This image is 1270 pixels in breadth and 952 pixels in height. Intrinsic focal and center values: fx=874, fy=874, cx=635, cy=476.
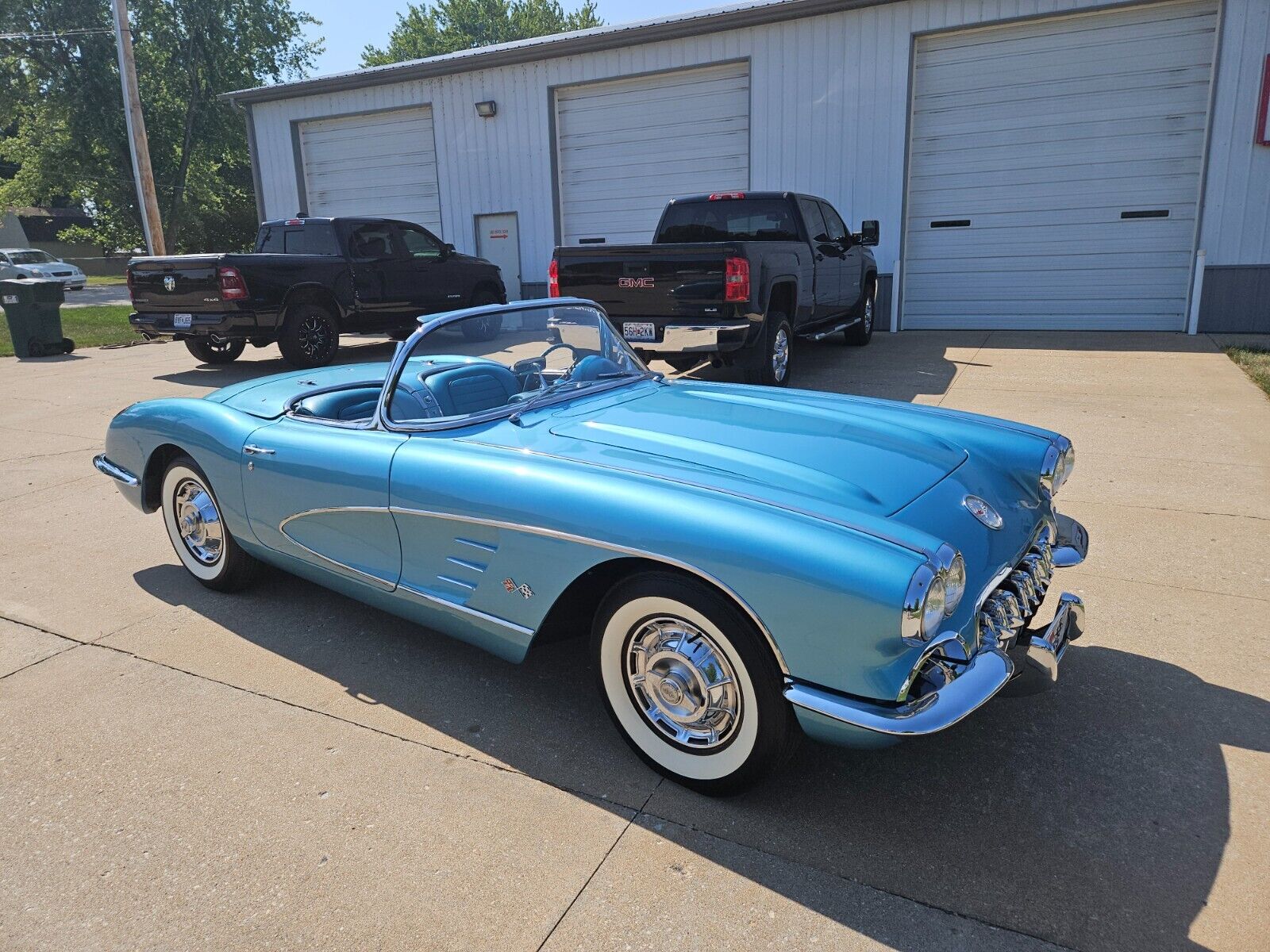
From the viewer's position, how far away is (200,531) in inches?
162

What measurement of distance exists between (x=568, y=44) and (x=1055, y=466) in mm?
13482

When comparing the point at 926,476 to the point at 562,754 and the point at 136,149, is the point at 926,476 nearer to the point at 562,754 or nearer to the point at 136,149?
the point at 562,754

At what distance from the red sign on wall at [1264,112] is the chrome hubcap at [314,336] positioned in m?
11.8

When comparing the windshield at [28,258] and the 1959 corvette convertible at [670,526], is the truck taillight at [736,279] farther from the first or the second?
the windshield at [28,258]

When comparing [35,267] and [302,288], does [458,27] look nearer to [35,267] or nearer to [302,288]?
[35,267]

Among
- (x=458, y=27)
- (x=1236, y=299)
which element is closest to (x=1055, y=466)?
(x=1236, y=299)

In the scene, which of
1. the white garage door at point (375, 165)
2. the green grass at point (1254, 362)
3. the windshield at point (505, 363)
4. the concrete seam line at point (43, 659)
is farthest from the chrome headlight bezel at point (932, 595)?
the white garage door at point (375, 165)

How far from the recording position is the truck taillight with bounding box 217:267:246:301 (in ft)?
31.8

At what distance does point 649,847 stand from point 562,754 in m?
0.53

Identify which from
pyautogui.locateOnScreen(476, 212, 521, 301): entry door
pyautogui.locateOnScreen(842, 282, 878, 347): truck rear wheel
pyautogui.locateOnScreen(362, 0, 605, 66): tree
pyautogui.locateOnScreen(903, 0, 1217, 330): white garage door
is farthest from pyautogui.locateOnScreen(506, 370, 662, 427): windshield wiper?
pyautogui.locateOnScreen(362, 0, 605, 66): tree

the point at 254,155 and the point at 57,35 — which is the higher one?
the point at 57,35

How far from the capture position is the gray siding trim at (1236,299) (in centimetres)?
1134

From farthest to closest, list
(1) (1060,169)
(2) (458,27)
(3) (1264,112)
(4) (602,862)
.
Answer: (2) (458,27) < (1) (1060,169) < (3) (1264,112) < (4) (602,862)

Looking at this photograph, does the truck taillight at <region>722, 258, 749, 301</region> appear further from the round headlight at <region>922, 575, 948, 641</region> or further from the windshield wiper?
the round headlight at <region>922, 575, 948, 641</region>
